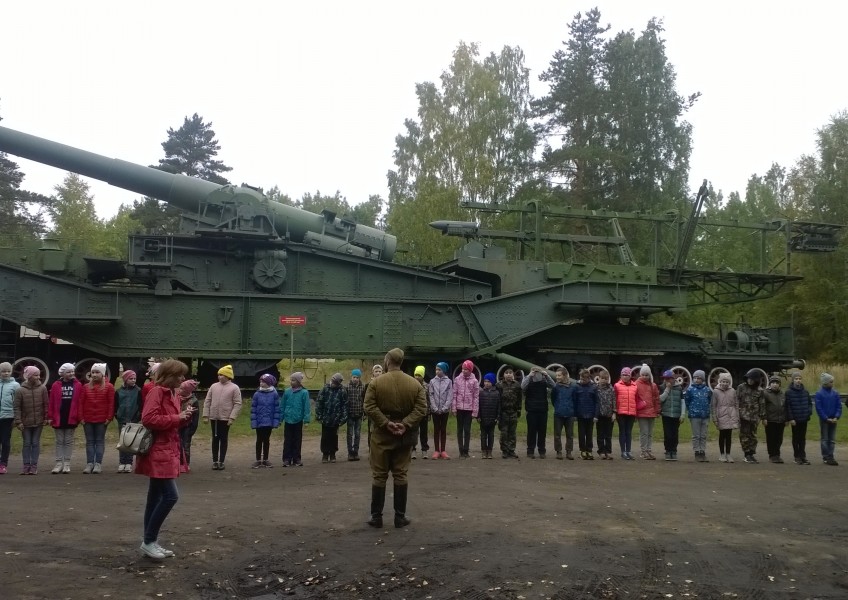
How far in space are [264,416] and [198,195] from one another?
8229 mm

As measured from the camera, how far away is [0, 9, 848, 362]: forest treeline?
33125 mm

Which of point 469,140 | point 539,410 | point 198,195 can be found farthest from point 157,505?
point 469,140

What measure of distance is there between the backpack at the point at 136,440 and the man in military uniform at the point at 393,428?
82.9 inches

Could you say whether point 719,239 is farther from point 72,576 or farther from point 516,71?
point 72,576

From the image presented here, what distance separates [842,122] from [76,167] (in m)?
32.1

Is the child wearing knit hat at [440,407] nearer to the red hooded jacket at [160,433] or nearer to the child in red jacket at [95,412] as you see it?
the child in red jacket at [95,412]

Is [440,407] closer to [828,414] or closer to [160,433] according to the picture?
[828,414]

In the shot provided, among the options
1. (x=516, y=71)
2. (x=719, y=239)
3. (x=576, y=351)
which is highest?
(x=516, y=71)

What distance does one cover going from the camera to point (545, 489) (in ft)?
32.5

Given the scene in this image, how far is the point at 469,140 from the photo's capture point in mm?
36375

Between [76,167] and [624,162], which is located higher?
[624,162]

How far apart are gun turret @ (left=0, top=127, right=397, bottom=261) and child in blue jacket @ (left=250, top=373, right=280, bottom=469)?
666cm

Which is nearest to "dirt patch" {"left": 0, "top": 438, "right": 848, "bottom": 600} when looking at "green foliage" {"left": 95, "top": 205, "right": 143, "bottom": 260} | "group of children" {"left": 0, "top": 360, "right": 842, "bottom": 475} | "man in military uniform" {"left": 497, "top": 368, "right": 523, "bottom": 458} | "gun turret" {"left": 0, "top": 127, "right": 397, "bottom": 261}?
"group of children" {"left": 0, "top": 360, "right": 842, "bottom": 475}

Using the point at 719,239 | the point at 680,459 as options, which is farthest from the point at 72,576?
the point at 719,239
